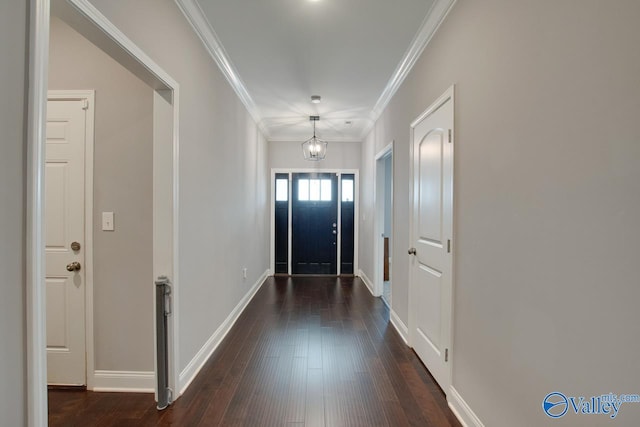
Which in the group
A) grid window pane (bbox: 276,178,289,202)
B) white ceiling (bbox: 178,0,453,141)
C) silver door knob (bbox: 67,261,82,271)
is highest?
white ceiling (bbox: 178,0,453,141)

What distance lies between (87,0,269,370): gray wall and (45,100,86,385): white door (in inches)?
27.5

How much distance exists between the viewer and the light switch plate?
79.7 inches

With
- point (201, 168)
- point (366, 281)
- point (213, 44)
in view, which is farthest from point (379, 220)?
point (213, 44)

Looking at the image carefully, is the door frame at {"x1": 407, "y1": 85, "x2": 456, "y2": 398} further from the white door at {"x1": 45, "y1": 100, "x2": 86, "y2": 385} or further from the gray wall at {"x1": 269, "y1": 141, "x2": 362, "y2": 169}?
the gray wall at {"x1": 269, "y1": 141, "x2": 362, "y2": 169}

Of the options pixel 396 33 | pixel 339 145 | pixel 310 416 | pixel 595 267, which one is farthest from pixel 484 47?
pixel 339 145

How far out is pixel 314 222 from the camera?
577 centimetres

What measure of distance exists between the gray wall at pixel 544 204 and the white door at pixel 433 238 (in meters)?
0.12

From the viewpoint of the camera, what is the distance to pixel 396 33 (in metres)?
2.41

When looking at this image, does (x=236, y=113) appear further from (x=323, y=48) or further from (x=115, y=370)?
(x=115, y=370)

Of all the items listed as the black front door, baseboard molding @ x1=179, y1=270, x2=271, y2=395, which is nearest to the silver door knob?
baseboard molding @ x1=179, y1=270, x2=271, y2=395

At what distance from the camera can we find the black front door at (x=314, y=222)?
5.75m

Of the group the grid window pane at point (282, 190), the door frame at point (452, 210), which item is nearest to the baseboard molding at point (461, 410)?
the door frame at point (452, 210)

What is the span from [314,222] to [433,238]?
367 cm

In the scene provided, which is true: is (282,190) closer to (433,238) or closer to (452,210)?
(433,238)
